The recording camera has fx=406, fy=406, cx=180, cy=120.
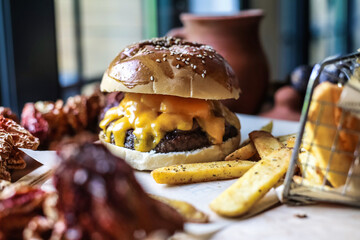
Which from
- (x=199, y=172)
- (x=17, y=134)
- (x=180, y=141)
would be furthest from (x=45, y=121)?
(x=199, y=172)

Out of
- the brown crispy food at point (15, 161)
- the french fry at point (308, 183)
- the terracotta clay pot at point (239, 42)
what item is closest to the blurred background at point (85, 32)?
the terracotta clay pot at point (239, 42)

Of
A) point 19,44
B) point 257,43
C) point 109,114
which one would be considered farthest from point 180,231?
point 257,43

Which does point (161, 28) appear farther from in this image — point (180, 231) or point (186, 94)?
point (180, 231)

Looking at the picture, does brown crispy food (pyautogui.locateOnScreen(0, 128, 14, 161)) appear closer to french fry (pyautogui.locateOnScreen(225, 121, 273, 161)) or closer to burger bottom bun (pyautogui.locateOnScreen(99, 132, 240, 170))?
burger bottom bun (pyautogui.locateOnScreen(99, 132, 240, 170))

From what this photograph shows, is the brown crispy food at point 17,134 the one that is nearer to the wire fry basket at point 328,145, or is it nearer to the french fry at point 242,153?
the french fry at point 242,153

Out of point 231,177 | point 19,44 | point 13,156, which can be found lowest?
point 231,177

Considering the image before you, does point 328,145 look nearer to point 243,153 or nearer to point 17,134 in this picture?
point 243,153
